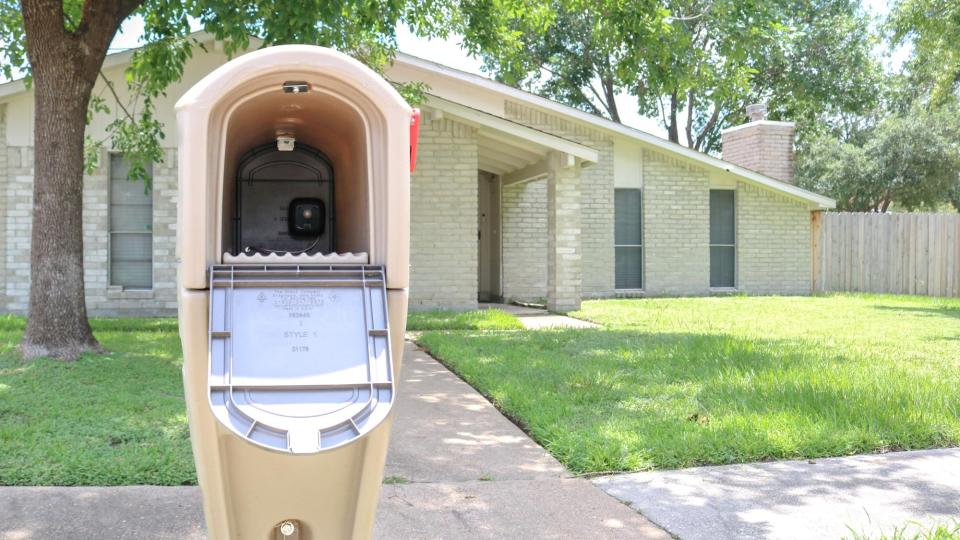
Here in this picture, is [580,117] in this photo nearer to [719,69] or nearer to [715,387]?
[719,69]

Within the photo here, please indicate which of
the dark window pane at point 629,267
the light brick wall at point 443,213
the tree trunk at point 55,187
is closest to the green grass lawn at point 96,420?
the tree trunk at point 55,187

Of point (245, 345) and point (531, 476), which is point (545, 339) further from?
point (245, 345)

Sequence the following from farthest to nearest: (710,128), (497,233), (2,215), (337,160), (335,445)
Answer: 1. (710,128)
2. (497,233)
3. (2,215)
4. (337,160)
5. (335,445)

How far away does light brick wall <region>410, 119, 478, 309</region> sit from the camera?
1423cm

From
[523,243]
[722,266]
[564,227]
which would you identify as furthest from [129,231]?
[722,266]

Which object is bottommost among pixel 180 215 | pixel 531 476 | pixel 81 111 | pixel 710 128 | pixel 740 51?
pixel 531 476

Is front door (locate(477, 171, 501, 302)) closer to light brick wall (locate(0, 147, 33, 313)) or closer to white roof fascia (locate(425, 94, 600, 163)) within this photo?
white roof fascia (locate(425, 94, 600, 163))

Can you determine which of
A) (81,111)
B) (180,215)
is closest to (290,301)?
(180,215)

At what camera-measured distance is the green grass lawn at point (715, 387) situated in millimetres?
5531

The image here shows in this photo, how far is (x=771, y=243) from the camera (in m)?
19.1

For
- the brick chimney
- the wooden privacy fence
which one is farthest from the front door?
the wooden privacy fence

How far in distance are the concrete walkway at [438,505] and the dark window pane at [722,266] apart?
45.7ft

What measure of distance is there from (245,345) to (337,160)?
1689mm

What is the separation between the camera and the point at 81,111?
9.00m
